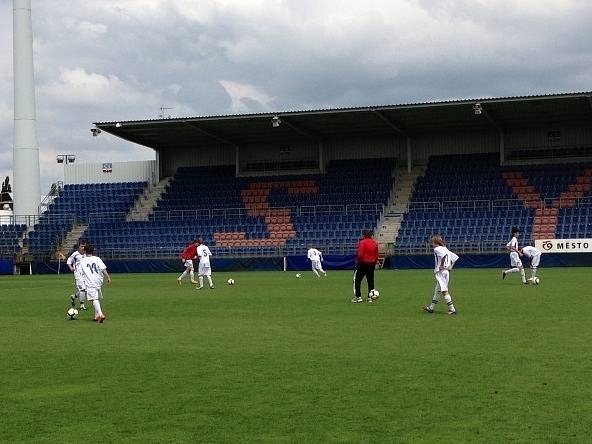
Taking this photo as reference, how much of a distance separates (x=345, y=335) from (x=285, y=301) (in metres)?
8.93

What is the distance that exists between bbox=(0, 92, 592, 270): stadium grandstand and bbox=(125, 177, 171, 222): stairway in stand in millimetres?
158

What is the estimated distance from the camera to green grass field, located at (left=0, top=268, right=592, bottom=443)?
7.93m

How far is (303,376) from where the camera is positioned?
10703 mm

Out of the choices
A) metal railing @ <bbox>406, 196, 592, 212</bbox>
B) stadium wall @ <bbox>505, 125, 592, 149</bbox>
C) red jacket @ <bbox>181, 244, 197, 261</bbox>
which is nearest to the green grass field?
red jacket @ <bbox>181, 244, 197, 261</bbox>

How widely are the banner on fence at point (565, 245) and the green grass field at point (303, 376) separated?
28472mm

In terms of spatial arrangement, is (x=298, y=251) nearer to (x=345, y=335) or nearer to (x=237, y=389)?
(x=345, y=335)

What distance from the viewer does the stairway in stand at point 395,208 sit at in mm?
53044

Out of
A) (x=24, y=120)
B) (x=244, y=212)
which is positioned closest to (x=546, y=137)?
(x=244, y=212)

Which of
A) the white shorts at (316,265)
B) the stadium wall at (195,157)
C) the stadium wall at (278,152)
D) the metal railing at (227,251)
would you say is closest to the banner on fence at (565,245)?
the metal railing at (227,251)

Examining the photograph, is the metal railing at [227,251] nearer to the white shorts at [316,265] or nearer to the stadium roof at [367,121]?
the stadium roof at [367,121]

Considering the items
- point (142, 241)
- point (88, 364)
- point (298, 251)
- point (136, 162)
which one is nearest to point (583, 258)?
point (298, 251)

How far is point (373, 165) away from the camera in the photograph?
60.9m

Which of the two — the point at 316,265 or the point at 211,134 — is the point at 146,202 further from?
the point at 316,265

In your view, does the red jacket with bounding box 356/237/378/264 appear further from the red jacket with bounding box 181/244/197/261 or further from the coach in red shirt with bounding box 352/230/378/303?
the red jacket with bounding box 181/244/197/261
